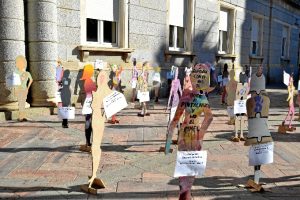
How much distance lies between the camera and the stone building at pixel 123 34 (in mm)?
8727

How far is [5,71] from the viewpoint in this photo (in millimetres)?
8445

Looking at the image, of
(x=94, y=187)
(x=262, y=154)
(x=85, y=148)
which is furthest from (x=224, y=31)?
(x=94, y=187)

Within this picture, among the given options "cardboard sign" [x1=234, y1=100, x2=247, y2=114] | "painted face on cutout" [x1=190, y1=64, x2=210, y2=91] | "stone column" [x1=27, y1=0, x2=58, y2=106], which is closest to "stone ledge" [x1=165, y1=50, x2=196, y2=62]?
"stone column" [x1=27, y1=0, x2=58, y2=106]

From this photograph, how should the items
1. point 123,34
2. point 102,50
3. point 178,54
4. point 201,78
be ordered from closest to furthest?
point 201,78 < point 102,50 < point 123,34 < point 178,54

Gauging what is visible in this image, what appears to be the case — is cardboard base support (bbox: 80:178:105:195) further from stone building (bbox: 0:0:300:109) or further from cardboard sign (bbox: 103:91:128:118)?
stone building (bbox: 0:0:300:109)

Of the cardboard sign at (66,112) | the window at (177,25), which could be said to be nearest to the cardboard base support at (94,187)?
the cardboard sign at (66,112)

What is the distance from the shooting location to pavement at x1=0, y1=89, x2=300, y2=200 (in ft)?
14.1

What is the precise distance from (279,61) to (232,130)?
16.6 m

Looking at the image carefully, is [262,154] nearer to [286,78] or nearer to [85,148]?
[85,148]

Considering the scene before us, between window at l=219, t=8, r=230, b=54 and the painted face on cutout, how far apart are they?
1349cm

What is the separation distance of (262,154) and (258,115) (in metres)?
0.47

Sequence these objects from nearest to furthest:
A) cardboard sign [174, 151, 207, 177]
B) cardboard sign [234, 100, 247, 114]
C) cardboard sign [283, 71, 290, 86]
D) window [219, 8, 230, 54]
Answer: cardboard sign [174, 151, 207, 177] < cardboard sign [234, 100, 247, 114] < cardboard sign [283, 71, 290, 86] < window [219, 8, 230, 54]

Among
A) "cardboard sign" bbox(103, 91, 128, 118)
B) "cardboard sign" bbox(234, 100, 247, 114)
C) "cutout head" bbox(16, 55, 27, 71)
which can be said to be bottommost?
"cardboard sign" bbox(234, 100, 247, 114)

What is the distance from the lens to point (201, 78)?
362cm
